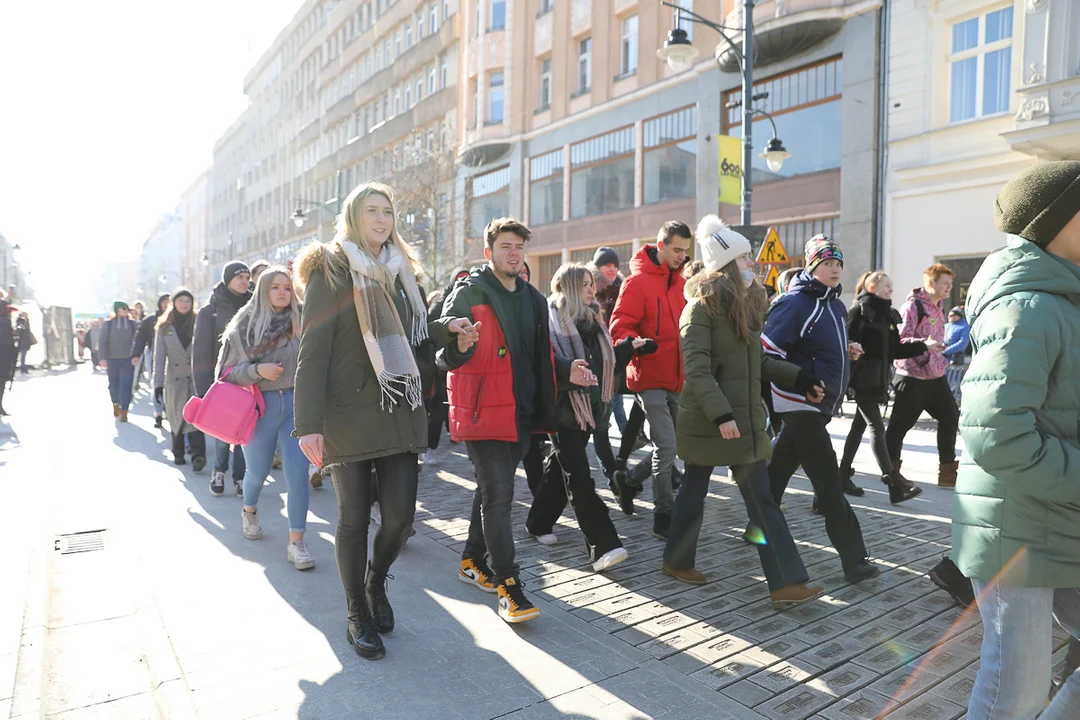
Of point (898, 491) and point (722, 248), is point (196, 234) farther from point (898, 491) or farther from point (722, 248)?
point (722, 248)

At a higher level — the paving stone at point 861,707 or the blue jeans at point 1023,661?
the blue jeans at point 1023,661

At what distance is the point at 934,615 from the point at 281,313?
4.41m

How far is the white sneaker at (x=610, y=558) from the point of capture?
4.61 meters

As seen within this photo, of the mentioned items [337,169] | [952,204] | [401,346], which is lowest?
[401,346]

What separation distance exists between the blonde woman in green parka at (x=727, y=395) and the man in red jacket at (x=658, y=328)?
3.32ft

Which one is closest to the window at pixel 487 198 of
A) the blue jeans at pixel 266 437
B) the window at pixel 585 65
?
the window at pixel 585 65

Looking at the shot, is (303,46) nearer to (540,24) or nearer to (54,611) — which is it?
(540,24)

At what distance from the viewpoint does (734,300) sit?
4.34 m

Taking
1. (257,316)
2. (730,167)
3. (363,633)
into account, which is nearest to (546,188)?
(730,167)

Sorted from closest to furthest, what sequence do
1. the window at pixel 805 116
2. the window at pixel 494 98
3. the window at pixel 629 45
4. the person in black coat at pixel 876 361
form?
the person in black coat at pixel 876 361
the window at pixel 805 116
the window at pixel 629 45
the window at pixel 494 98

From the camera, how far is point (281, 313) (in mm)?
5672

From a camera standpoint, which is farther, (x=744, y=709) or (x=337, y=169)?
(x=337, y=169)

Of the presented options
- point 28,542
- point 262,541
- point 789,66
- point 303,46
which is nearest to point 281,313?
point 262,541

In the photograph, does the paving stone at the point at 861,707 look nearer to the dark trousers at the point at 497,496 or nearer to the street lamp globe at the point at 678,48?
the dark trousers at the point at 497,496
